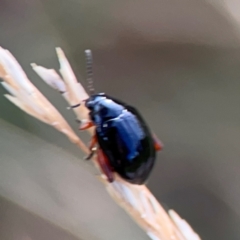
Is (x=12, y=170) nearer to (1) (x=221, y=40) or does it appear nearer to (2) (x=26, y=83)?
(2) (x=26, y=83)

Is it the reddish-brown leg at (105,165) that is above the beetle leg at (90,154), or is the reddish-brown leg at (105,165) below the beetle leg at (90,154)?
below

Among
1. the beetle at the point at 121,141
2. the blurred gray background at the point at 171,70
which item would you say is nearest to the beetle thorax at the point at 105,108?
the beetle at the point at 121,141

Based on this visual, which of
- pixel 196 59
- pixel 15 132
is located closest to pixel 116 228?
pixel 15 132

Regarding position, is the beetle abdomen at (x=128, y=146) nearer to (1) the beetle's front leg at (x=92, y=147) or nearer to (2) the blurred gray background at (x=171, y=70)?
(1) the beetle's front leg at (x=92, y=147)

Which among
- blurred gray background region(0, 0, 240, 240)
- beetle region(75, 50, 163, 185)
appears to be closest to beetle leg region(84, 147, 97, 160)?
beetle region(75, 50, 163, 185)

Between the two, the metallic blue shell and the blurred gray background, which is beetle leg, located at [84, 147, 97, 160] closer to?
the metallic blue shell
